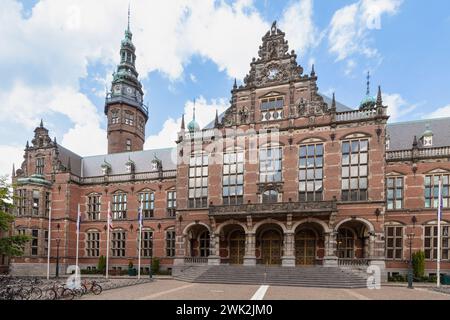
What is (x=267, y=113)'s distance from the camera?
30.6 meters

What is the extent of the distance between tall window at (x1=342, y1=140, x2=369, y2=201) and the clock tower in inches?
1394

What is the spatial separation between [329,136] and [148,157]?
23.3m

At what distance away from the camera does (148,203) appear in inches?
1464

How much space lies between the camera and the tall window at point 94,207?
38.9m

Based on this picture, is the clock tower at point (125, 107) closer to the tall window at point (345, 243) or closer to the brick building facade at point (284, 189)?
the brick building facade at point (284, 189)

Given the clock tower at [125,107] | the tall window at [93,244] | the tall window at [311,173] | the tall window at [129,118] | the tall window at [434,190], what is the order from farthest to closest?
the tall window at [129,118] → the clock tower at [125,107] → the tall window at [93,244] → the tall window at [311,173] → the tall window at [434,190]

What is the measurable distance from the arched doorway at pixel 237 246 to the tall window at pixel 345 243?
8.77m

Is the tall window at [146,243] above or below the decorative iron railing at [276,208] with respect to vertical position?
below

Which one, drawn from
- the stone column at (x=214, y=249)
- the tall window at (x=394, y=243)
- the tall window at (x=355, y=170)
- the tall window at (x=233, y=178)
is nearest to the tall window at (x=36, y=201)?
the stone column at (x=214, y=249)

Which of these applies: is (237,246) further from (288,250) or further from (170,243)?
(170,243)

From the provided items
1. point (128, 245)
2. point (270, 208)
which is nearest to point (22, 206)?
point (128, 245)

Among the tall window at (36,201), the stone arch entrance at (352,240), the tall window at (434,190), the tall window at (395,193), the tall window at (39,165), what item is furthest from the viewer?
the tall window at (39,165)

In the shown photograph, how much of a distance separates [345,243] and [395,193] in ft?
22.5
